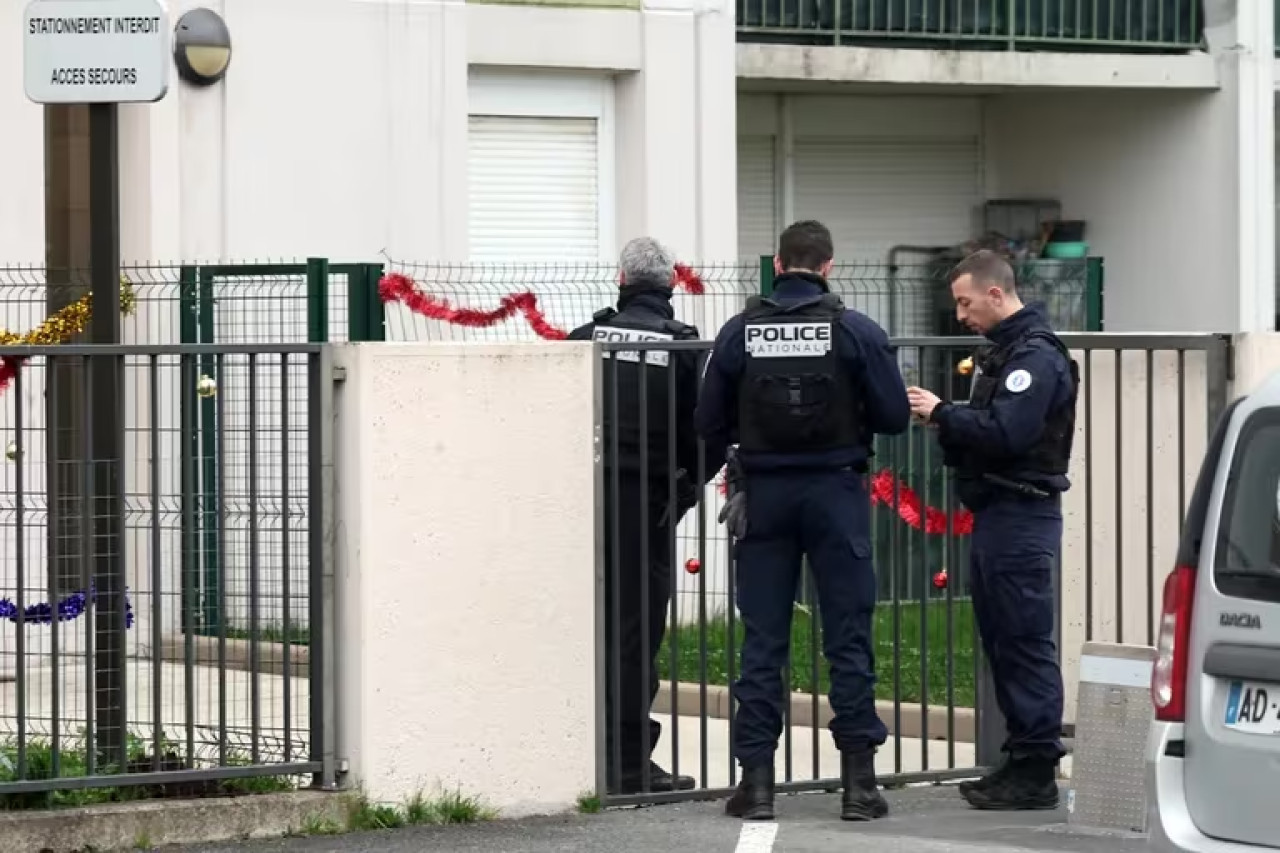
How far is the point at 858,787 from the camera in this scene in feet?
28.8

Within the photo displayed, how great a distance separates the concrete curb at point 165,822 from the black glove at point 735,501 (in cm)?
164

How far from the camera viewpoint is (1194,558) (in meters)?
6.59

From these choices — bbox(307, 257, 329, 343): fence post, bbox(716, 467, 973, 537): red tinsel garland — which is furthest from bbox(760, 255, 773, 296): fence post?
bbox(716, 467, 973, 537): red tinsel garland

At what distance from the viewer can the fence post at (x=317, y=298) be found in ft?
40.5

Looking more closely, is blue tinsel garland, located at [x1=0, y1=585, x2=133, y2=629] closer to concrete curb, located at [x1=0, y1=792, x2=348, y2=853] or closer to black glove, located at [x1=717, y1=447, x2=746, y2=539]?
concrete curb, located at [x1=0, y1=792, x2=348, y2=853]

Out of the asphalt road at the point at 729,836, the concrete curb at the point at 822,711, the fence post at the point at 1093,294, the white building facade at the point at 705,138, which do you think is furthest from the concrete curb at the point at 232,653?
the fence post at the point at 1093,294

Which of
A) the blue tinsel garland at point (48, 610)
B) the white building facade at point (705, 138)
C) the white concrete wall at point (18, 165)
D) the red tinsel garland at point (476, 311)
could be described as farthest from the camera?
the white building facade at point (705, 138)

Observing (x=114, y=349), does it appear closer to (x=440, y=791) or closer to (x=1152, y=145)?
(x=440, y=791)

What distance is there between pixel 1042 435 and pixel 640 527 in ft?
5.02

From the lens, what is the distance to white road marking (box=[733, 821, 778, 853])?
822cm

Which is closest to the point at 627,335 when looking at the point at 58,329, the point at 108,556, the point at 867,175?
the point at 108,556

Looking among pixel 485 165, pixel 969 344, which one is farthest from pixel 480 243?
pixel 969 344

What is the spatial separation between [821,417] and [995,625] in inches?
41.6

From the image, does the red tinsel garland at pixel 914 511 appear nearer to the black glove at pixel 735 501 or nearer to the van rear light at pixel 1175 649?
the black glove at pixel 735 501
